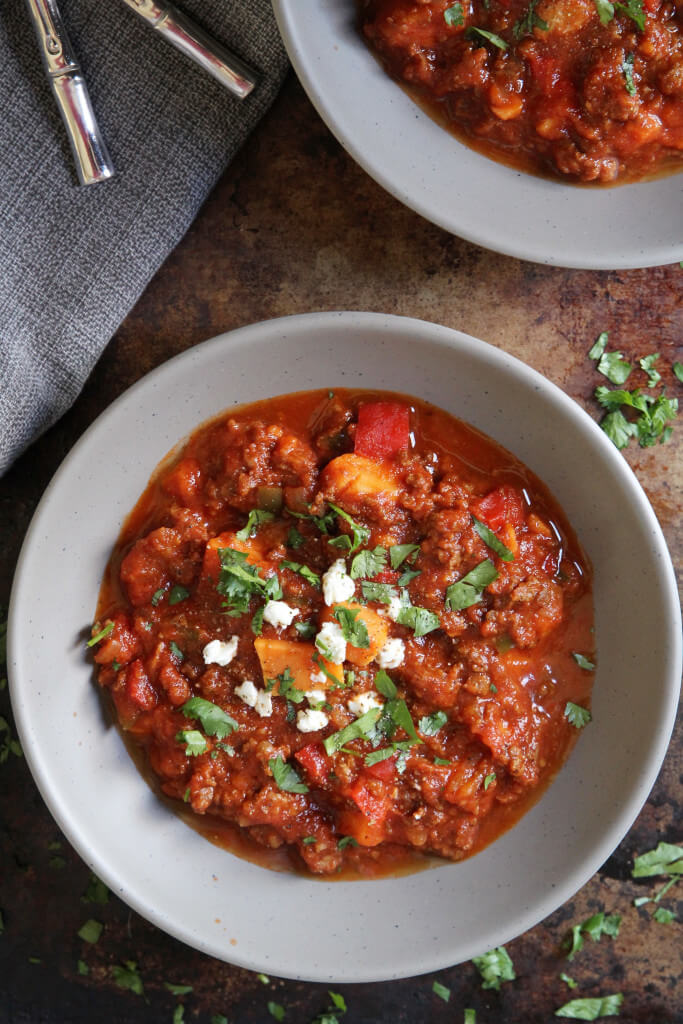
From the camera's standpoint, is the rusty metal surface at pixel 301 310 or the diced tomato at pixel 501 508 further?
the rusty metal surface at pixel 301 310

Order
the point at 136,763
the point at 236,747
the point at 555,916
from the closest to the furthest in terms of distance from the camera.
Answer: the point at 236,747, the point at 136,763, the point at 555,916

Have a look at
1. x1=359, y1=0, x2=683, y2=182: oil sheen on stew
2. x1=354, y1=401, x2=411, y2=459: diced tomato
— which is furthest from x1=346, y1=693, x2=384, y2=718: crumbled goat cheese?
x1=359, y1=0, x2=683, y2=182: oil sheen on stew

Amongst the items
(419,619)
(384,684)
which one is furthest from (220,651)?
(419,619)

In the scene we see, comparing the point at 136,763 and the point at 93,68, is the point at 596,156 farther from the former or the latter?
the point at 136,763

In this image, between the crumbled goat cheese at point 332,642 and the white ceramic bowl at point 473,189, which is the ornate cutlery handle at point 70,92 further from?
the crumbled goat cheese at point 332,642

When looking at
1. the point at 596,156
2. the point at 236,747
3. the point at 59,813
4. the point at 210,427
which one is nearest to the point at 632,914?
the point at 236,747

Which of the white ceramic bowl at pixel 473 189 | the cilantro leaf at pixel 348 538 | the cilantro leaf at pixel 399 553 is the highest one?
the white ceramic bowl at pixel 473 189

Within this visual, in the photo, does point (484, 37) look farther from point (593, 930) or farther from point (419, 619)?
point (593, 930)

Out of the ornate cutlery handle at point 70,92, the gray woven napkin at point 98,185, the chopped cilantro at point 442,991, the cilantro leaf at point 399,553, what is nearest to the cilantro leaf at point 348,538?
the cilantro leaf at point 399,553
